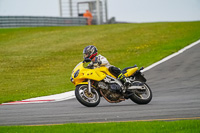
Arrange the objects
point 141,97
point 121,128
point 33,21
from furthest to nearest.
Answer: point 33,21
point 141,97
point 121,128

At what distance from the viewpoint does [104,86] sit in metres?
11.5

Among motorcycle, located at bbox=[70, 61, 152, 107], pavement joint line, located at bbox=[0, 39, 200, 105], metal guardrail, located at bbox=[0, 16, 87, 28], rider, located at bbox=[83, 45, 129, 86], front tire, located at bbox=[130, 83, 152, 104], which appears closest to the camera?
motorcycle, located at bbox=[70, 61, 152, 107]

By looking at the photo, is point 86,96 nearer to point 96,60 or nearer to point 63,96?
point 96,60

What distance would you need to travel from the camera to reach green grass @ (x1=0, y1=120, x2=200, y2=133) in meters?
6.89

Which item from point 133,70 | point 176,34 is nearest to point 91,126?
point 133,70

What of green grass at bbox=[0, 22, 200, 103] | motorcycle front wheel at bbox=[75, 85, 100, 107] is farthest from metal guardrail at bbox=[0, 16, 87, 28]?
motorcycle front wheel at bbox=[75, 85, 100, 107]

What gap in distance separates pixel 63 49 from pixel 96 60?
2124 centimetres

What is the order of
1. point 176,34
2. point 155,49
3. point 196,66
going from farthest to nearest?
point 176,34 < point 155,49 < point 196,66

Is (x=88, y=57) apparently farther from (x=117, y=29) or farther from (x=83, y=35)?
(x=117, y=29)

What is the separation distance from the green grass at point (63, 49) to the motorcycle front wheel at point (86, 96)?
5693 millimetres

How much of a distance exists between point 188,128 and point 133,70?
5.28m

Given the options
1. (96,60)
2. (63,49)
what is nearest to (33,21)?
(63,49)

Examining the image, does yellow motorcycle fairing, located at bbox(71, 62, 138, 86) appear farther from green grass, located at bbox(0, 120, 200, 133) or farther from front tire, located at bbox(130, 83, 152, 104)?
green grass, located at bbox(0, 120, 200, 133)

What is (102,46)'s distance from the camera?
32.4 meters
